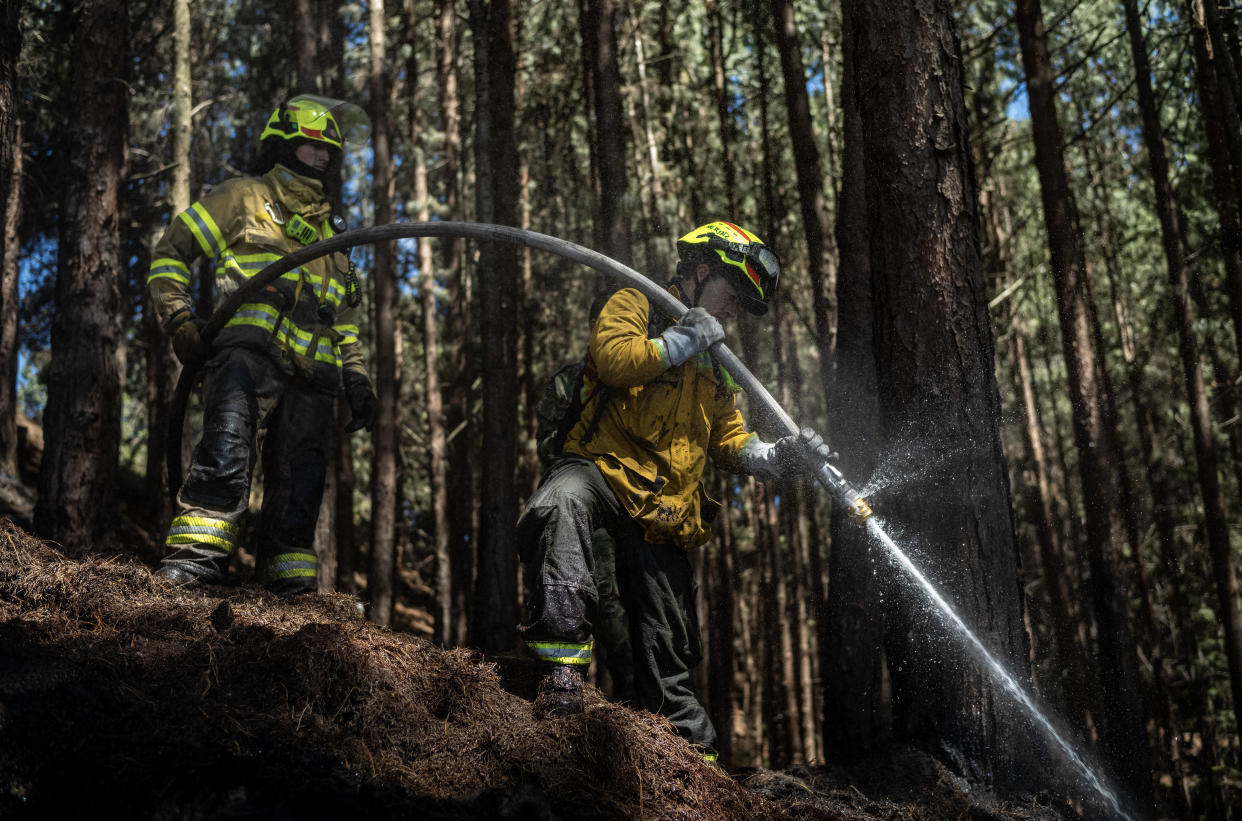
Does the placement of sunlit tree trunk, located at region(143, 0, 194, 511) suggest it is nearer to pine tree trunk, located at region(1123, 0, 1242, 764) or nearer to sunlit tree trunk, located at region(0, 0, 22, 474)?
sunlit tree trunk, located at region(0, 0, 22, 474)

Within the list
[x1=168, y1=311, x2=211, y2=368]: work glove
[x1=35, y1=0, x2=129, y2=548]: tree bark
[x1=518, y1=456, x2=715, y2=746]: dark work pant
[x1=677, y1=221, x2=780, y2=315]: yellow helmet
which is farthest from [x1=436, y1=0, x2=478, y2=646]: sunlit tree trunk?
[x1=677, y1=221, x2=780, y2=315]: yellow helmet

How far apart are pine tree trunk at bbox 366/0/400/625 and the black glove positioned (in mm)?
A: 7516

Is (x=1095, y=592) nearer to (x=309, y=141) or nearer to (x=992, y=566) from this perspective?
(x=992, y=566)

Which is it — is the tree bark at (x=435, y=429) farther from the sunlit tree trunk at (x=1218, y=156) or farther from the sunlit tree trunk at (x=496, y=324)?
the sunlit tree trunk at (x=1218, y=156)

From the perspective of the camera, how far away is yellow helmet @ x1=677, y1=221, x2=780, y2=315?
16.3ft

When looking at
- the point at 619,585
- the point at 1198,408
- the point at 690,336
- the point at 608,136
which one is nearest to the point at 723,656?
the point at 1198,408

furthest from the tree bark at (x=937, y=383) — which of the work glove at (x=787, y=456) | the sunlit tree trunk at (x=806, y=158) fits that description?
the sunlit tree trunk at (x=806, y=158)

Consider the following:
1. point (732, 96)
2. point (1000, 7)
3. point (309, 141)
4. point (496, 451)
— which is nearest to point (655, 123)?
point (732, 96)

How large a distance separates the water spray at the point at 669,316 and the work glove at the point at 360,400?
0.74m

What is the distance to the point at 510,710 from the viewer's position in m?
4.11

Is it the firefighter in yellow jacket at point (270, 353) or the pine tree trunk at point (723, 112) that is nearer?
the firefighter in yellow jacket at point (270, 353)

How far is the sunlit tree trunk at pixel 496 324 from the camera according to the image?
8539mm

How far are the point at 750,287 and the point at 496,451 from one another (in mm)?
4292

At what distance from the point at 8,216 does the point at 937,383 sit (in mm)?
9503
